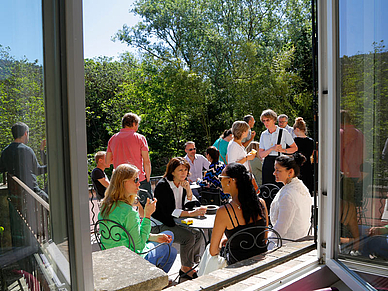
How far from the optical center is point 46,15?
113 cm

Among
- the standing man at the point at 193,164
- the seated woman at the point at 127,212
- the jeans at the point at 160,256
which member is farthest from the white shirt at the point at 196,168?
the seated woman at the point at 127,212

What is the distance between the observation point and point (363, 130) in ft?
5.19

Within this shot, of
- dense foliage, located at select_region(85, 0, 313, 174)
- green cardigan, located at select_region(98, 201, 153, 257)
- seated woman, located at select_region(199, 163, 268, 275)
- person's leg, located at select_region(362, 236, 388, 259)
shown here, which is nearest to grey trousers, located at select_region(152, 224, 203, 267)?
seated woman, located at select_region(199, 163, 268, 275)

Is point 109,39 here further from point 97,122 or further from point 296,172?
point 296,172

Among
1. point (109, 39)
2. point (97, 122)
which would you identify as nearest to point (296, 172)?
point (97, 122)

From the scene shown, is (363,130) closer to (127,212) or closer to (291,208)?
(291,208)

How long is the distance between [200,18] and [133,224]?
1580 centimetres

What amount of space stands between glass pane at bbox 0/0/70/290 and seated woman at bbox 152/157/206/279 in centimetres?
206

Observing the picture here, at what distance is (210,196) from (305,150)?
1476mm

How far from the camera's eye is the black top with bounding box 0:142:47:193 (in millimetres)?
1007

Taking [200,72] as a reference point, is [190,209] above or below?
below

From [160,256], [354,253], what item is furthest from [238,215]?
[354,253]

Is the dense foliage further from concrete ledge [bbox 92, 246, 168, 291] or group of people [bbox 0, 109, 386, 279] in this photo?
concrete ledge [bbox 92, 246, 168, 291]

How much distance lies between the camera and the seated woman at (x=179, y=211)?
3.23 meters
